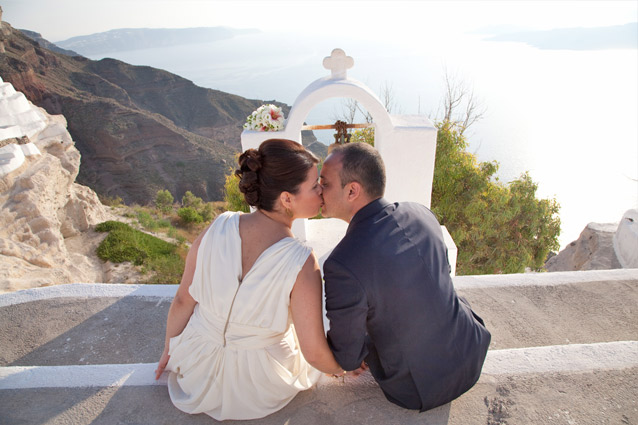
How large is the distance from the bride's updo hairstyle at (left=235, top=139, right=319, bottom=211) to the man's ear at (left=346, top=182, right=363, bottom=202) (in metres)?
0.24

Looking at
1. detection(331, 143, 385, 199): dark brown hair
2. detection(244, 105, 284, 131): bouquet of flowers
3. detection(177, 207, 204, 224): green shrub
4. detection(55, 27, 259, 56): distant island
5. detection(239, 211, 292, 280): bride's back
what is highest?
detection(55, 27, 259, 56): distant island

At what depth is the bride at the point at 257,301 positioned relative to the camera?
210cm

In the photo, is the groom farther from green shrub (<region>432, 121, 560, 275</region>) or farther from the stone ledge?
green shrub (<region>432, 121, 560, 275</region>)

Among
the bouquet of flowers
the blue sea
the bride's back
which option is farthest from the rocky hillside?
the bride's back

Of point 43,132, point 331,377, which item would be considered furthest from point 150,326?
point 43,132

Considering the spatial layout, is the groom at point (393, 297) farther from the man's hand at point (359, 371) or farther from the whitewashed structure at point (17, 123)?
the whitewashed structure at point (17, 123)

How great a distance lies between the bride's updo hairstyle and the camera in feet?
6.92

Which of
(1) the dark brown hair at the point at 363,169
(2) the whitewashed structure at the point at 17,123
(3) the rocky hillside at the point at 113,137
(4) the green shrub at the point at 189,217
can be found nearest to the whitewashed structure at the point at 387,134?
(1) the dark brown hair at the point at 363,169

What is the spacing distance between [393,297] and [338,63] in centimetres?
422

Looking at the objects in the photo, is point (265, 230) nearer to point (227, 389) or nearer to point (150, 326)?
point (227, 389)

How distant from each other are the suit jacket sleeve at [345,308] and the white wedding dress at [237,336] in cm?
23

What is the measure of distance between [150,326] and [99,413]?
119cm

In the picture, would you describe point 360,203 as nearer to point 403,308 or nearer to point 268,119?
point 403,308

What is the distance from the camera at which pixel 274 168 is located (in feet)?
6.92
